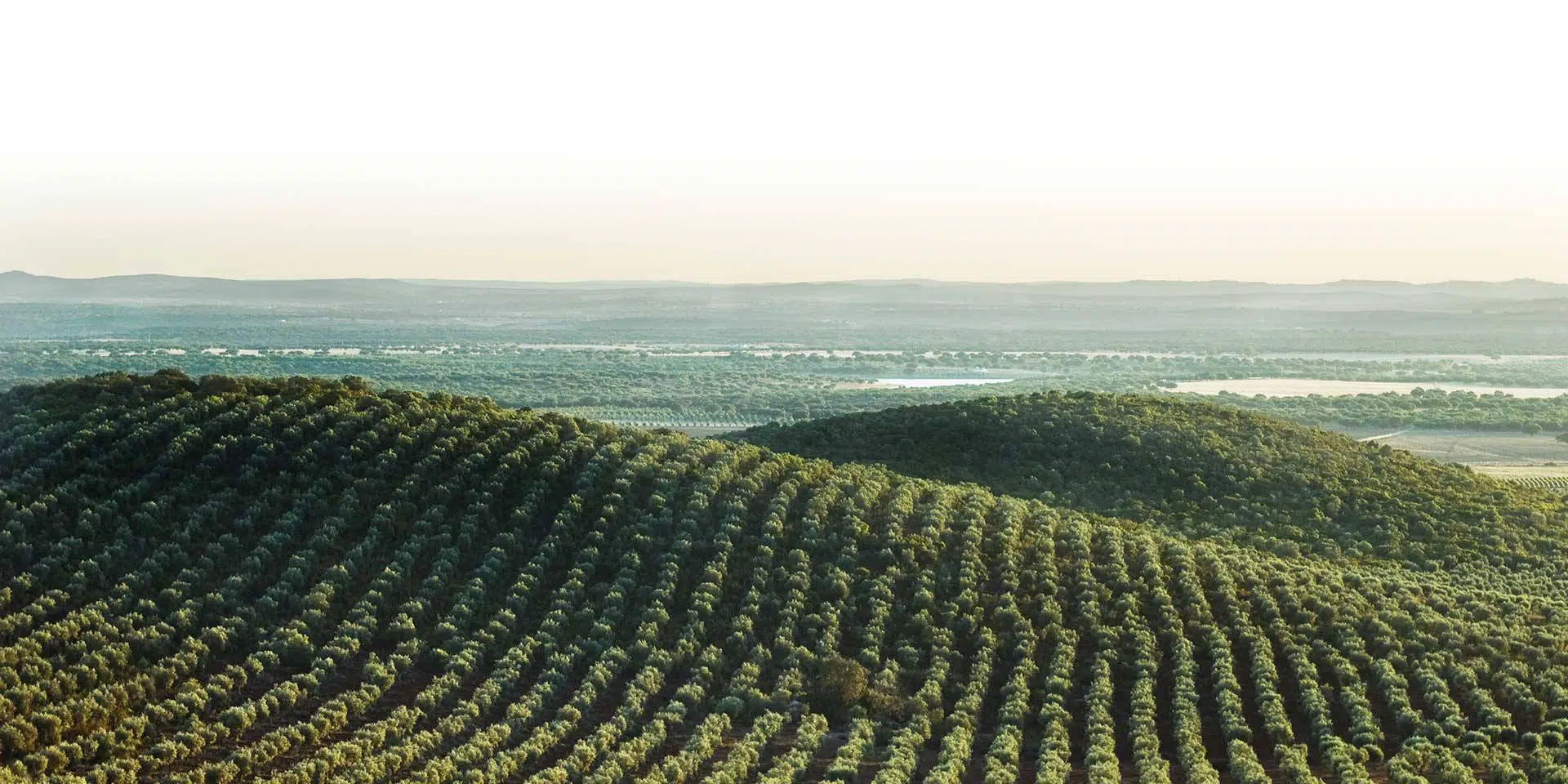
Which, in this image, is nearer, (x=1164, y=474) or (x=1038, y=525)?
(x=1038, y=525)

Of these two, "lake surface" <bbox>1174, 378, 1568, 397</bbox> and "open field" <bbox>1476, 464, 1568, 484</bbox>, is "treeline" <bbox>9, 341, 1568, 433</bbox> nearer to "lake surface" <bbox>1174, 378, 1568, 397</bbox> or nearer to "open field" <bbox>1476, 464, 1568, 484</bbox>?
"lake surface" <bbox>1174, 378, 1568, 397</bbox>

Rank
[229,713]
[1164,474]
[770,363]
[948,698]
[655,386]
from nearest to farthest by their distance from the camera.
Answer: [229,713], [948,698], [1164,474], [655,386], [770,363]

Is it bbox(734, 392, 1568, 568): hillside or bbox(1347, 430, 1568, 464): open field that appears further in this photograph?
bbox(1347, 430, 1568, 464): open field

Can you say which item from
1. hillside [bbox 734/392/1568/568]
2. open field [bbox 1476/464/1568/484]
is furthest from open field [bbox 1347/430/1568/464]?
hillside [bbox 734/392/1568/568]

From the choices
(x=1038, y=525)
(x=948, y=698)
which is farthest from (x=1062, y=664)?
(x=1038, y=525)

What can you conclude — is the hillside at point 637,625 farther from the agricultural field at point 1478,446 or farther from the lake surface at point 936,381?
the lake surface at point 936,381

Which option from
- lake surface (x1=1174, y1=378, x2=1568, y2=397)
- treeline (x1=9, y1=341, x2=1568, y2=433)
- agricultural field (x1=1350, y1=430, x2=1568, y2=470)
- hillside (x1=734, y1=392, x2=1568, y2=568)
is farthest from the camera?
lake surface (x1=1174, y1=378, x2=1568, y2=397)

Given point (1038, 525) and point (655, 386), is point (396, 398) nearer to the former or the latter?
point (1038, 525)
